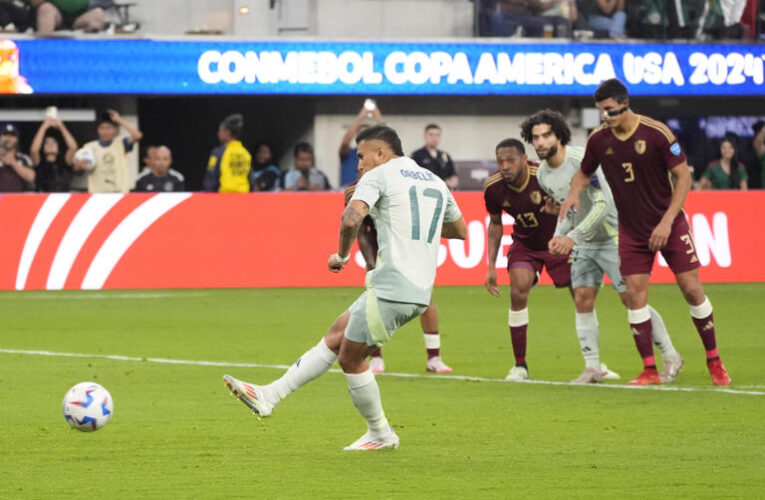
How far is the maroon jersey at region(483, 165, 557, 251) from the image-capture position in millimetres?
12258

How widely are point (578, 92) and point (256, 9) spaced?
238 inches

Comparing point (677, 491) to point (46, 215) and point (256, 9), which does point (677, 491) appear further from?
point (256, 9)

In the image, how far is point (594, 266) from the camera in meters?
12.2

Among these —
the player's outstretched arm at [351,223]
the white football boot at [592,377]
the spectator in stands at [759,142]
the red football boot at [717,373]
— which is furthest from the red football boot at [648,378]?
the spectator in stands at [759,142]

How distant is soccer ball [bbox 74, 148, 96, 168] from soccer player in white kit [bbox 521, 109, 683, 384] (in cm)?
1091

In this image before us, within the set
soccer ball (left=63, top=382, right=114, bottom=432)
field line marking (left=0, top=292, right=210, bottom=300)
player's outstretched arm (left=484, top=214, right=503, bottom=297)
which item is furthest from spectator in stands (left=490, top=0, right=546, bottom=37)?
soccer ball (left=63, top=382, right=114, bottom=432)

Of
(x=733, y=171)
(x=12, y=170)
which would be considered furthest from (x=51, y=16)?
(x=733, y=171)

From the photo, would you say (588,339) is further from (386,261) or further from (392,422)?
(386,261)

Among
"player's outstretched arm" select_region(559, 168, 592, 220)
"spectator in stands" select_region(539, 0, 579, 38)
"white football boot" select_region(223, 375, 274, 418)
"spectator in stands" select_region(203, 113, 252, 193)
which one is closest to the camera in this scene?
"white football boot" select_region(223, 375, 274, 418)

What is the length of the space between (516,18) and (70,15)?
8.09 m

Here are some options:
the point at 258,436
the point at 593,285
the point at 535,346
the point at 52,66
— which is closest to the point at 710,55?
the point at 52,66

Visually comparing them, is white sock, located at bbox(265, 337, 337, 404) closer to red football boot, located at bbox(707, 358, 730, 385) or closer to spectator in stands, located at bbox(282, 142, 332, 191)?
red football boot, located at bbox(707, 358, 730, 385)

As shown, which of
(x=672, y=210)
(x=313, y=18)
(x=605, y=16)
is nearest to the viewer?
(x=672, y=210)

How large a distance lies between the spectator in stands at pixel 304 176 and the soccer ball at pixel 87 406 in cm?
1507
